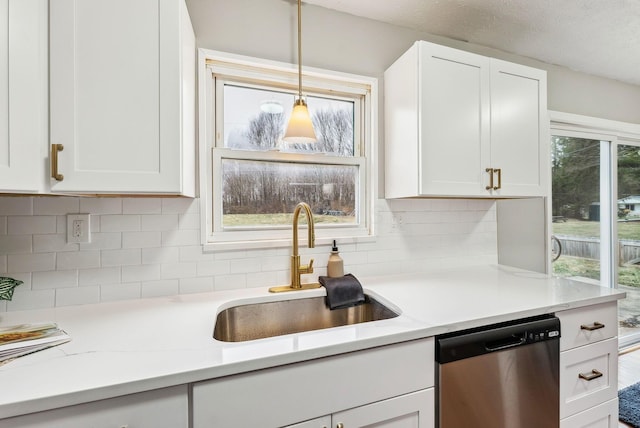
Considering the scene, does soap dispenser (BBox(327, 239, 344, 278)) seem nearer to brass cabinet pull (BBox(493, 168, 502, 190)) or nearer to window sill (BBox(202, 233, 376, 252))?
window sill (BBox(202, 233, 376, 252))

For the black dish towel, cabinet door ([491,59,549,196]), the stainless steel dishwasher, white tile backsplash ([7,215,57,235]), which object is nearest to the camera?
the stainless steel dishwasher

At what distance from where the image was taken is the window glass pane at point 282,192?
1662mm

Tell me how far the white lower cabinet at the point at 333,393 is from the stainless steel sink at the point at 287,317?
31 centimetres

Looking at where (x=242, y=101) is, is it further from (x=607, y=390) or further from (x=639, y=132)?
(x=639, y=132)

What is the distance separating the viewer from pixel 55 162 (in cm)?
99

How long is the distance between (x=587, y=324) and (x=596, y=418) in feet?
1.47

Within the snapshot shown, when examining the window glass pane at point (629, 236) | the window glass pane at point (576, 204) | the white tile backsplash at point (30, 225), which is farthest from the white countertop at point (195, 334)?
the window glass pane at point (629, 236)

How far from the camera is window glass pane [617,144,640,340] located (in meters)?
2.81

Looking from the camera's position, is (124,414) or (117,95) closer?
(124,414)

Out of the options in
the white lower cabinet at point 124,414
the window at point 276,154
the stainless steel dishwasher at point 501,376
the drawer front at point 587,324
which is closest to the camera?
the white lower cabinet at point 124,414

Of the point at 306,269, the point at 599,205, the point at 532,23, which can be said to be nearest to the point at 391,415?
the point at 306,269

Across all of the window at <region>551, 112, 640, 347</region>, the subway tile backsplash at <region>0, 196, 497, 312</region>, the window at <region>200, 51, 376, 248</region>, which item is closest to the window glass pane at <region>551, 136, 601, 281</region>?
the window at <region>551, 112, 640, 347</region>

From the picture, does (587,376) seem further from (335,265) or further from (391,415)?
(335,265)

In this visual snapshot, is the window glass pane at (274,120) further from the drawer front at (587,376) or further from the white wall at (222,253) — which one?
the drawer front at (587,376)
